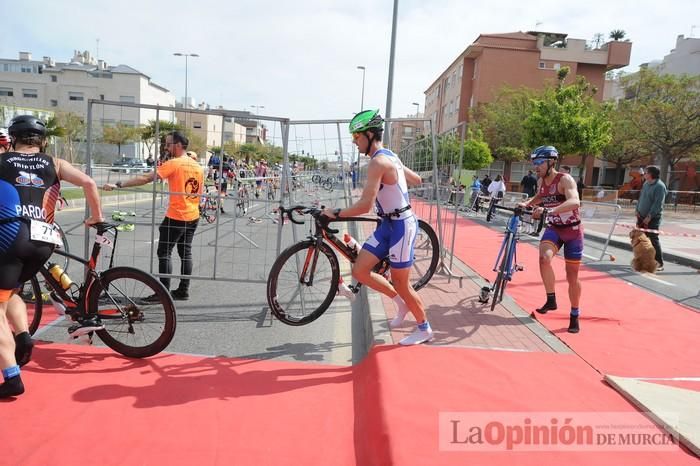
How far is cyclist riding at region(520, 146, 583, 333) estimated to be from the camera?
4922 millimetres

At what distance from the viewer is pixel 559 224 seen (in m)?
5.06

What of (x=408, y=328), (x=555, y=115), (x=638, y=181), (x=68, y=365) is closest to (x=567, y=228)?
(x=408, y=328)

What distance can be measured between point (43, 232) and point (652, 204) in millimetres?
9568

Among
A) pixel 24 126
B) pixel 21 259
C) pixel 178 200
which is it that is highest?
pixel 24 126

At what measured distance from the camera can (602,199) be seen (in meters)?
26.1

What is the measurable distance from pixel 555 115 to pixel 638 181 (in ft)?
42.7

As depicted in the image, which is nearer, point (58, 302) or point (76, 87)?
point (58, 302)

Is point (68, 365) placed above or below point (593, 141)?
below

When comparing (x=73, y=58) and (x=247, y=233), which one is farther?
(x=73, y=58)

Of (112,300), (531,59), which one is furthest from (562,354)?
(531,59)

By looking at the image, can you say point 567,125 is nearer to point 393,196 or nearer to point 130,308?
point 393,196

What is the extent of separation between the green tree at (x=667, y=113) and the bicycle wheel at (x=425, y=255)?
28713 mm

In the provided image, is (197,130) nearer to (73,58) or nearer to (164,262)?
(164,262)

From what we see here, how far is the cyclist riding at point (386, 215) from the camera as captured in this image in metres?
3.80
